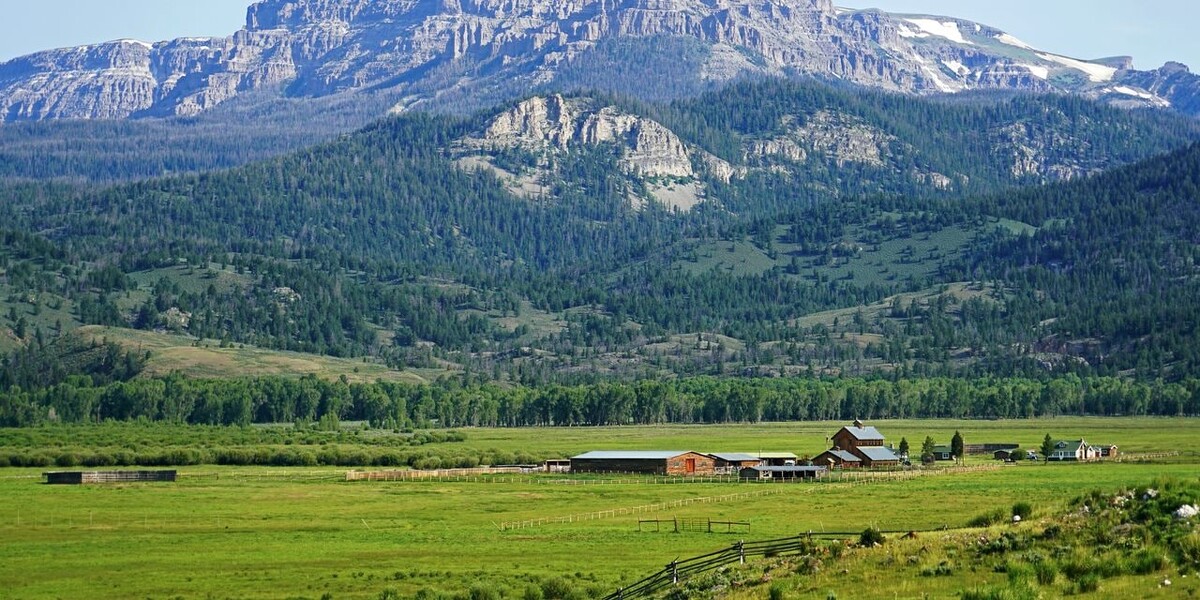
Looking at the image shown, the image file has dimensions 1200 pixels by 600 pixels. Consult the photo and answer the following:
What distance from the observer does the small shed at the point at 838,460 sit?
152m

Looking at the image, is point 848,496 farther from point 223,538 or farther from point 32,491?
point 32,491

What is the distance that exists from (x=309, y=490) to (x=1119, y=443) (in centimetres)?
9237

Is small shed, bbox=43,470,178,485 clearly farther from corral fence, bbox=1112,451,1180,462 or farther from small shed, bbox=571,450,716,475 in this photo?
corral fence, bbox=1112,451,1180,462

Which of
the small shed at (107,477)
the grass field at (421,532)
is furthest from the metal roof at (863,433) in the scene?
the small shed at (107,477)

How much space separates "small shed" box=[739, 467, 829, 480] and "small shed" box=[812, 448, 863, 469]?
1016 cm

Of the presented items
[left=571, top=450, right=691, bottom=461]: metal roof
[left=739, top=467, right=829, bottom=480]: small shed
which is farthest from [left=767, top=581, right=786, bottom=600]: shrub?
[left=571, top=450, right=691, bottom=461]: metal roof

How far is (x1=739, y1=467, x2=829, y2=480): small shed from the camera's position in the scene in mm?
139875

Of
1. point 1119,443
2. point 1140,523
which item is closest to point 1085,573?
point 1140,523

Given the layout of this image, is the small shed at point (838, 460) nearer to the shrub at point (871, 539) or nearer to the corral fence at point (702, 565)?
the corral fence at point (702, 565)

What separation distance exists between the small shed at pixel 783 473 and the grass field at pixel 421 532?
9296 mm

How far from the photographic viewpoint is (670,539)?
284 ft

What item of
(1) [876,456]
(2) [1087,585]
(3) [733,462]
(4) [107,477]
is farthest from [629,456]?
(2) [1087,585]

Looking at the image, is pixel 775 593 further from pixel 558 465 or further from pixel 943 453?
pixel 943 453

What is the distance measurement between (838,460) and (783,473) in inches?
527
